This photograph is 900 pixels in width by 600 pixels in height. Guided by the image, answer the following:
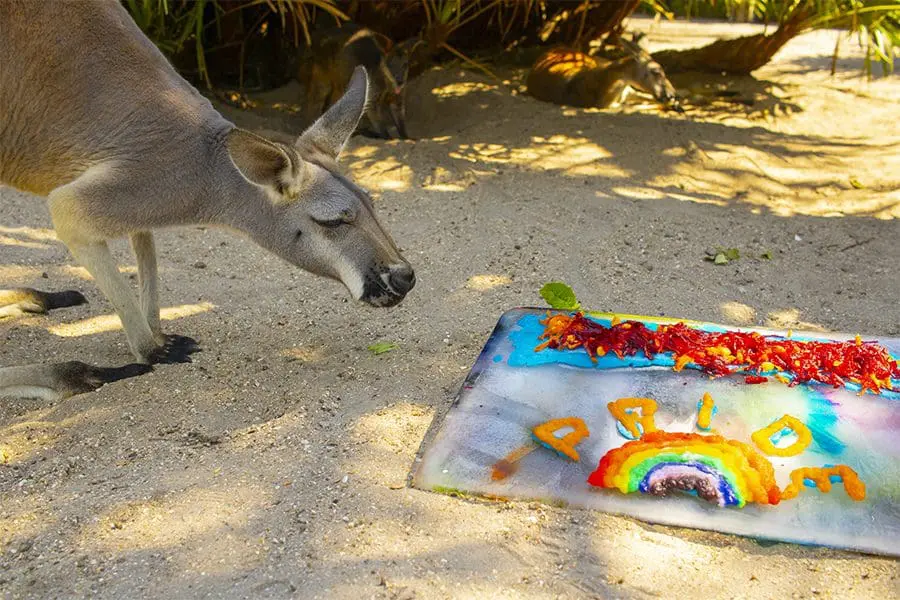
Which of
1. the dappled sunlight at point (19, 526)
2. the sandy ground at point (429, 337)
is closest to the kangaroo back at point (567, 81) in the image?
the sandy ground at point (429, 337)

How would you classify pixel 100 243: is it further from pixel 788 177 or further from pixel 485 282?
pixel 788 177

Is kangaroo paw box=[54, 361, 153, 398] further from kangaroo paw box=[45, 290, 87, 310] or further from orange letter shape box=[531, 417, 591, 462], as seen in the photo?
orange letter shape box=[531, 417, 591, 462]

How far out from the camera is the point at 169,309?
4066mm

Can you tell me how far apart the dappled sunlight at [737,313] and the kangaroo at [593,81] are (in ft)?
10.7

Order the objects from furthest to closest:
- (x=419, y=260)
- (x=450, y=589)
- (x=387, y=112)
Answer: (x=387, y=112) → (x=419, y=260) → (x=450, y=589)

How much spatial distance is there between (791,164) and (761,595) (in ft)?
14.1

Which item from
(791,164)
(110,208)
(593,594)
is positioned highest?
(110,208)

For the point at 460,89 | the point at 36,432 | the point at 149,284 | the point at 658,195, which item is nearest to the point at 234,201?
the point at 149,284

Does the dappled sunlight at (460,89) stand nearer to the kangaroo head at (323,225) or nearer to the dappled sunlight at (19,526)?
the kangaroo head at (323,225)

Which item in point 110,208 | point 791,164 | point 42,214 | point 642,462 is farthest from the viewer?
point 791,164

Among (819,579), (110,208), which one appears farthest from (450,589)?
(110,208)

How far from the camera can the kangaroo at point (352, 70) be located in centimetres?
632

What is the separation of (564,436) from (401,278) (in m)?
0.77

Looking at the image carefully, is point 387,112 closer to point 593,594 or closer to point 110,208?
point 110,208
